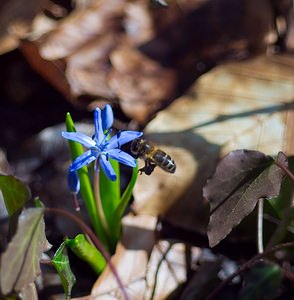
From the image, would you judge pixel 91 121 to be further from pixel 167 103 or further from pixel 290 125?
pixel 290 125

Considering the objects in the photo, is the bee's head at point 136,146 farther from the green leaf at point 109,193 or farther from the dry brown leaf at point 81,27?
the dry brown leaf at point 81,27

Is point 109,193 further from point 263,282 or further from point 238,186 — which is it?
point 263,282

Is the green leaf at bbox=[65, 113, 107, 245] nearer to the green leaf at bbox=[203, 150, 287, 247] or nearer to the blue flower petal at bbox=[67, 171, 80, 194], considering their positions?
the blue flower petal at bbox=[67, 171, 80, 194]

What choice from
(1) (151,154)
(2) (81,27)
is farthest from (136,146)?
(2) (81,27)

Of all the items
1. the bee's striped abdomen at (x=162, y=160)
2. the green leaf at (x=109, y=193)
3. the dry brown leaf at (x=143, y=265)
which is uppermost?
the bee's striped abdomen at (x=162, y=160)

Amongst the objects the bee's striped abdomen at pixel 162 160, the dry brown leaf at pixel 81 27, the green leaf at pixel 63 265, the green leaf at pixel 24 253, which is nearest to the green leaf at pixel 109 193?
the bee's striped abdomen at pixel 162 160

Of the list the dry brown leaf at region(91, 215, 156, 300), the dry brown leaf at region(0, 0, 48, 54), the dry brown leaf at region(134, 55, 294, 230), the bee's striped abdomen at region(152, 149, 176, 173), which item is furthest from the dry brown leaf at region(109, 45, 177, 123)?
the bee's striped abdomen at region(152, 149, 176, 173)
